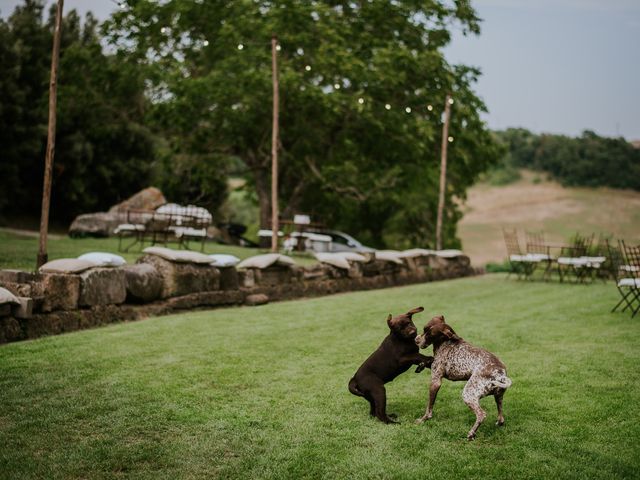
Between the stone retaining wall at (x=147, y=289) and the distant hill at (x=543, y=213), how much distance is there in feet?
69.2

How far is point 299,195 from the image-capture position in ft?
77.3

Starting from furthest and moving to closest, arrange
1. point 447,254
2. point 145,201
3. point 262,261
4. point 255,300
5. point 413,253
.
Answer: point 145,201, point 447,254, point 413,253, point 262,261, point 255,300

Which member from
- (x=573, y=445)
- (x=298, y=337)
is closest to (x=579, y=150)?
(x=298, y=337)

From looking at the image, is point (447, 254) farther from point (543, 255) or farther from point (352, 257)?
point (352, 257)

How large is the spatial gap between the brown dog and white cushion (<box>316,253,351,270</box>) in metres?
9.13

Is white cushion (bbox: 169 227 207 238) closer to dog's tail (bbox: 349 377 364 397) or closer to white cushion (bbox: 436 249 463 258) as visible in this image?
white cushion (bbox: 436 249 463 258)

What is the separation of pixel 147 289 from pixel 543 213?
35.5 m

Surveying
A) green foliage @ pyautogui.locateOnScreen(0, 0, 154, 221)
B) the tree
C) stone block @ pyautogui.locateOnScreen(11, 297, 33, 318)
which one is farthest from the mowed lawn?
green foliage @ pyautogui.locateOnScreen(0, 0, 154, 221)

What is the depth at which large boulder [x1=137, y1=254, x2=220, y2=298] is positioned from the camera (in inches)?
391

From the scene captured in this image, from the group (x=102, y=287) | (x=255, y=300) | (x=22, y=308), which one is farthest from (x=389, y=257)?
(x=22, y=308)

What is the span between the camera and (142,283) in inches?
368

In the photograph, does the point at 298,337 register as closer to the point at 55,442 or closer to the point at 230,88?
the point at 55,442

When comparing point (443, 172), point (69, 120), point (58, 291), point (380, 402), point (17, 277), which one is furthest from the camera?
point (69, 120)

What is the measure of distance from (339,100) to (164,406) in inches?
645
